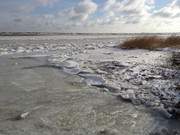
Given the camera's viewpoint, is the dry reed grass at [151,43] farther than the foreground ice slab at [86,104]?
Yes

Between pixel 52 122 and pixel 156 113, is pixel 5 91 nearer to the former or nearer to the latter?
pixel 52 122

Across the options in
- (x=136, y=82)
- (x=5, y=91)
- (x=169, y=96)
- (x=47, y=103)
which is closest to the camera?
(x=47, y=103)

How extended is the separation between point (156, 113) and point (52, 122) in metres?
1.76

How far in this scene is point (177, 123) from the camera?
3.56m

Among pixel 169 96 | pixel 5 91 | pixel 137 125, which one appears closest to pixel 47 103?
pixel 5 91

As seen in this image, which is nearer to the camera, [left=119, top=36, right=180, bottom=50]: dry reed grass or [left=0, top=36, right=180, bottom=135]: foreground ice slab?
[left=0, top=36, right=180, bottom=135]: foreground ice slab

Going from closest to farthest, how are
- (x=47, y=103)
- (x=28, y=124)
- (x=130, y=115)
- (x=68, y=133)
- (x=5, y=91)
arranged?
1. (x=68, y=133)
2. (x=28, y=124)
3. (x=130, y=115)
4. (x=47, y=103)
5. (x=5, y=91)

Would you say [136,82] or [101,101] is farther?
[136,82]

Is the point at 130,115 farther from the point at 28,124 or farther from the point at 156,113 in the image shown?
the point at 28,124

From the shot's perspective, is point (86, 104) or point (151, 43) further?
point (151, 43)

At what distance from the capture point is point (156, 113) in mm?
4012

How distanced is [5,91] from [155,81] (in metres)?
3.82

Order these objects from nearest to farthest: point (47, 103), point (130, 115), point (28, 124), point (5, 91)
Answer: point (28, 124), point (130, 115), point (47, 103), point (5, 91)

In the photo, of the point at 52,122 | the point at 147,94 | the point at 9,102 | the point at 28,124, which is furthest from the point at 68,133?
the point at 147,94
